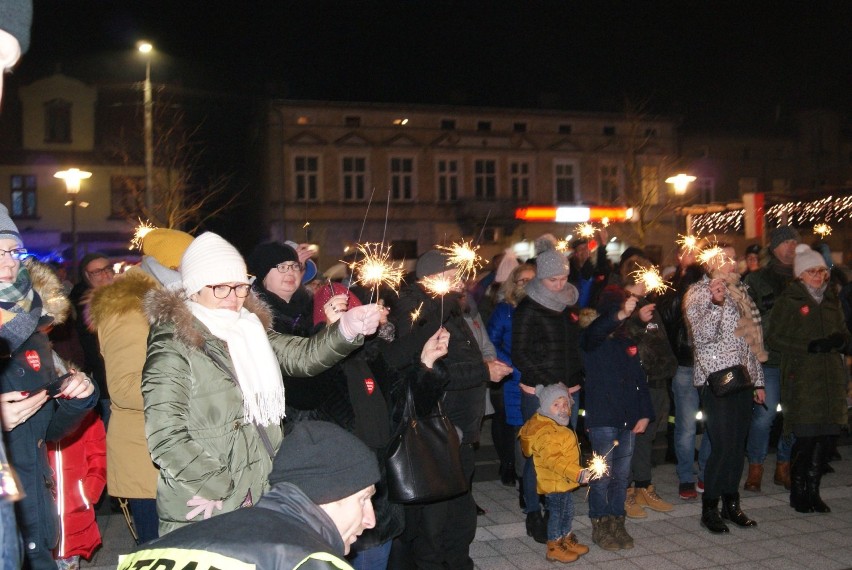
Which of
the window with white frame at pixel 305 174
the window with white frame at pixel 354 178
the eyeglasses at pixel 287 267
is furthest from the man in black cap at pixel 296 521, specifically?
the window with white frame at pixel 354 178

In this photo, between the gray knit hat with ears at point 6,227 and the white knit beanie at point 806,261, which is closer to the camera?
the gray knit hat with ears at point 6,227

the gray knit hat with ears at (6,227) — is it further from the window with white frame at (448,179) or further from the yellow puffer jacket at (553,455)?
the window with white frame at (448,179)

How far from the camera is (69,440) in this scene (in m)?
4.93

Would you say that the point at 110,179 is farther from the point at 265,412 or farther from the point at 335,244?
the point at 265,412

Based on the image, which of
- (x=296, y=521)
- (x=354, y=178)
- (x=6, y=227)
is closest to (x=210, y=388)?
(x=6, y=227)

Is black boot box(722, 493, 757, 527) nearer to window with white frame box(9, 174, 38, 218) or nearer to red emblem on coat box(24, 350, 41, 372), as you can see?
red emblem on coat box(24, 350, 41, 372)

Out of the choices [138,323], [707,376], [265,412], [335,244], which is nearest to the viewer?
[265,412]

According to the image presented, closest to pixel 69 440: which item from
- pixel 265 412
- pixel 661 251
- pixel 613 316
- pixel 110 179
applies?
pixel 265 412

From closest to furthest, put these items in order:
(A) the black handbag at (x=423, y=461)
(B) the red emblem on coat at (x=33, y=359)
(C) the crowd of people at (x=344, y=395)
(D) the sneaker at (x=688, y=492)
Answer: (C) the crowd of people at (x=344, y=395)
(B) the red emblem on coat at (x=33, y=359)
(A) the black handbag at (x=423, y=461)
(D) the sneaker at (x=688, y=492)

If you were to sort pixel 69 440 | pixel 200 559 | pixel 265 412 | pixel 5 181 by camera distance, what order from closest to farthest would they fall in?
pixel 200 559
pixel 265 412
pixel 69 440
pixel 5 181

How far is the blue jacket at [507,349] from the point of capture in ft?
25.5

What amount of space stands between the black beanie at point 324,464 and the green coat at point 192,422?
0.94m

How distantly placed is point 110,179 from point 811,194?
101 feet

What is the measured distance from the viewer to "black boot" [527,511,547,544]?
640 cm
